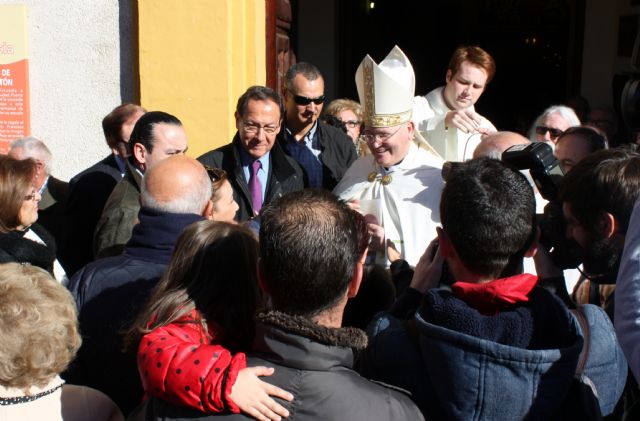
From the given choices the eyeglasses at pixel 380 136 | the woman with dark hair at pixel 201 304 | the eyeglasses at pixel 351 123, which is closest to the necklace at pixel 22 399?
the woman with dark hair at pixel 201 304

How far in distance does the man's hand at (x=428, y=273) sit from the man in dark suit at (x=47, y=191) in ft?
9.27

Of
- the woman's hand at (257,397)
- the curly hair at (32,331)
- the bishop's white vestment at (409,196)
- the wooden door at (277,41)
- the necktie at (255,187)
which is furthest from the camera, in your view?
the wooden door at (277,41)

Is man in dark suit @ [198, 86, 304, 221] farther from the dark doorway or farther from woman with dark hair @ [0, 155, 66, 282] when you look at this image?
the dark doorway

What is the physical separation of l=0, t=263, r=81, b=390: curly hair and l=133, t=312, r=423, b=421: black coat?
1.51 ft

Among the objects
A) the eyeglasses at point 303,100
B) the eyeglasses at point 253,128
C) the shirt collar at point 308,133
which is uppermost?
the eyeglasses at point 303,100

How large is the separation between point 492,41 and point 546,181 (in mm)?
6943

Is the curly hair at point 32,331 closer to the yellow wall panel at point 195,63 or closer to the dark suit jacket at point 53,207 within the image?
the dark suit jacket at point 53,207

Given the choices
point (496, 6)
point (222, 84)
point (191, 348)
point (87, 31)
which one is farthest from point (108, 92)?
point (496, 6)

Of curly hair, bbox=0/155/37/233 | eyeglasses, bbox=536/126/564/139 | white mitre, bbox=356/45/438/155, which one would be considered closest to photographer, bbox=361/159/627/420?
white mitre, bbox=356/45/438/155

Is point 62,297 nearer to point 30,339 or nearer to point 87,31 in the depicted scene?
point 30,339

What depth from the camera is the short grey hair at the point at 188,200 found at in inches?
103

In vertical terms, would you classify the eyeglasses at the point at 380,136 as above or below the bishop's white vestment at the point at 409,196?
above

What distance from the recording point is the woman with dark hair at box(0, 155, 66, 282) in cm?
290

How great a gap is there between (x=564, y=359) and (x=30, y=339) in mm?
1185
